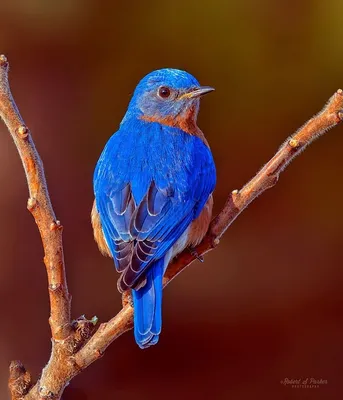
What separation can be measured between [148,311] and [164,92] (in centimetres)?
152

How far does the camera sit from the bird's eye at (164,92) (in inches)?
148

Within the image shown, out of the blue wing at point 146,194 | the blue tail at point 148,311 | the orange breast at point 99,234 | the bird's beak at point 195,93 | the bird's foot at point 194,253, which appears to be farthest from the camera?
the bird's beak at point 195,93

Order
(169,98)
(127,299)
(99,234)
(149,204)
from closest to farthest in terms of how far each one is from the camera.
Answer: (127,299), (149,204), (99,234), (169,98)

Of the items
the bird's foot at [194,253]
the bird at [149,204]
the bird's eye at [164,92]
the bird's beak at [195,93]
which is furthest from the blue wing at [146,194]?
the bird's eye at [164,92]

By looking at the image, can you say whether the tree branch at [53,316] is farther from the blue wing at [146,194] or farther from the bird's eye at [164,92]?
the bird's eye at [164,92]

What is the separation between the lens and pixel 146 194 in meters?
3.04

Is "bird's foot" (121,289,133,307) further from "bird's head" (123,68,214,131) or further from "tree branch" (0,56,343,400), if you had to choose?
"bird's head" (123,68,214,131)

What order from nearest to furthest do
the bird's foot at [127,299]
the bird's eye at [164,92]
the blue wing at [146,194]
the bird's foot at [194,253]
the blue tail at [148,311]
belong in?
the blue tail at [148,311]
the bird's foot at [127,299]
the blue wing at [146,194]
the bird's foot at [194,253]
the bird's eye at [164,92]

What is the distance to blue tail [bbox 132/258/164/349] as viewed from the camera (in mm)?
2500

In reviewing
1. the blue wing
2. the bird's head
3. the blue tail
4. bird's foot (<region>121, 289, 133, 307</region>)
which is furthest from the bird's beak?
bird's foot (<region>121, 289, 133, 307</region>)

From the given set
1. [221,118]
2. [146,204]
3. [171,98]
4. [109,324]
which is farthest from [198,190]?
[221,118]

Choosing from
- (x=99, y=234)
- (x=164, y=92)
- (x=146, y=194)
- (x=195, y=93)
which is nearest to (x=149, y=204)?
(x=146, y=194)

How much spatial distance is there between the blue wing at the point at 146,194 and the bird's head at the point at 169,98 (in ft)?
1.08

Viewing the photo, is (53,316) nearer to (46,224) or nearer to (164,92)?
(46,224)
